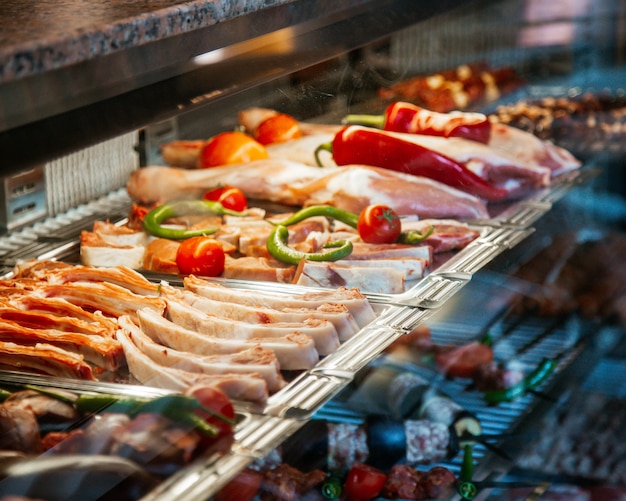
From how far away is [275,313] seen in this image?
1880 mm

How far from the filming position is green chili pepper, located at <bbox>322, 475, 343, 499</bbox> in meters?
2.32

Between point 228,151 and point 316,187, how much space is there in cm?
38

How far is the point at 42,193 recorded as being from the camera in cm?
268

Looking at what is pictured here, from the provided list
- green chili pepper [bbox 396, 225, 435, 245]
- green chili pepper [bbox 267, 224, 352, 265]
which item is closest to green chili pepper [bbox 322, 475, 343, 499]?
green chili pepper [bbox 267, 224, 352, 265]

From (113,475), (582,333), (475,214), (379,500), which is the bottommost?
(582,333)

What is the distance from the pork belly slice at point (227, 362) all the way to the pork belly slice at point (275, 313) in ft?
0.56

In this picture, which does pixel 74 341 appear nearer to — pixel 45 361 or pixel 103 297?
pixel 45 361

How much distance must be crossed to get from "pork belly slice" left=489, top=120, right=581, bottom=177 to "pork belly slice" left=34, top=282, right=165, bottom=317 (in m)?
1.59

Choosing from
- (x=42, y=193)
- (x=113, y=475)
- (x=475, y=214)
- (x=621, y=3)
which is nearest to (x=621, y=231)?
(x=621, y=3)

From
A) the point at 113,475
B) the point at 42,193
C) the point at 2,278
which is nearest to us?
the point at 113,475

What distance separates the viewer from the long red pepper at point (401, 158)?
2.86m

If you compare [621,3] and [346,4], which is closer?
[346,4]

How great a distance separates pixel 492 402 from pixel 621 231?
185 centimetres

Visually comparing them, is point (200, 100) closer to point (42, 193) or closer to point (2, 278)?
point (2, 278)
